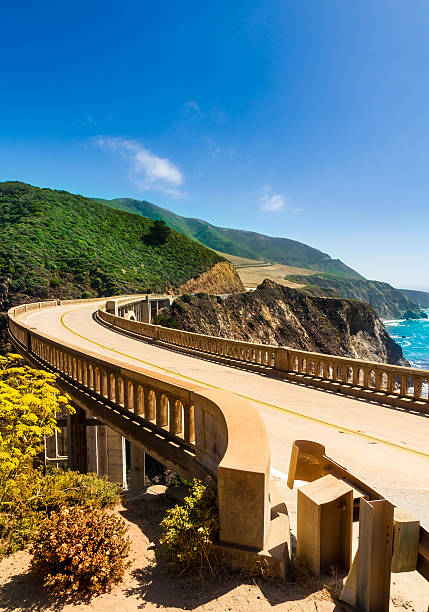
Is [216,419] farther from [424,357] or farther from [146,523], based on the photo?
[424,357]

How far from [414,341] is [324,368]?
141 m

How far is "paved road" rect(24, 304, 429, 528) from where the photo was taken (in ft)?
18.3

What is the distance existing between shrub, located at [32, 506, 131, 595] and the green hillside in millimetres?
56016

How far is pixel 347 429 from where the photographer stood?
789 cm

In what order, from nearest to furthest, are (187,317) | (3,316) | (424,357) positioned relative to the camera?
1. (3,316)
2. (187,317)
3. (424,357)

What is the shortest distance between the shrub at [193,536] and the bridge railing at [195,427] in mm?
162

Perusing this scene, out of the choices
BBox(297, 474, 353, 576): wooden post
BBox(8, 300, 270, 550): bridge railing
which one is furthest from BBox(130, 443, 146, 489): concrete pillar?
BBox(297, 474, 353, 576): wooden post

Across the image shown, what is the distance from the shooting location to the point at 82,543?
394 centimetres

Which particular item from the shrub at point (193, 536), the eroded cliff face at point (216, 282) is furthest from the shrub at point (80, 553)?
the eroded cliff face at point (216, 282)

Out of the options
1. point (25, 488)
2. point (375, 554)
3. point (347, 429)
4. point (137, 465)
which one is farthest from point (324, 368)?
point (375, 554)

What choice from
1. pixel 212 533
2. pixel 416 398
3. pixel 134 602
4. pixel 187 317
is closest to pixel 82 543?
pixel 134 602

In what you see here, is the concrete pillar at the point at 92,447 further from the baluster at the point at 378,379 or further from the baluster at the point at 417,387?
the baluster at the point at 417,387

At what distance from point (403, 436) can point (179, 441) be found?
186 inches

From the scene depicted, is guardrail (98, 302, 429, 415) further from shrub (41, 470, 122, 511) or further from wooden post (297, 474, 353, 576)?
shrub (41, 470, 122, 511)
